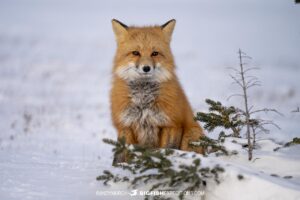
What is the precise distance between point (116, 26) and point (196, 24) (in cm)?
3670

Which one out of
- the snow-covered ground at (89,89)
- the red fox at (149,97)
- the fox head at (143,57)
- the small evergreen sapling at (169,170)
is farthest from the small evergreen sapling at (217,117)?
the small evergreen sapling at (169,170)

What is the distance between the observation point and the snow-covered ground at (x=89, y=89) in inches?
205

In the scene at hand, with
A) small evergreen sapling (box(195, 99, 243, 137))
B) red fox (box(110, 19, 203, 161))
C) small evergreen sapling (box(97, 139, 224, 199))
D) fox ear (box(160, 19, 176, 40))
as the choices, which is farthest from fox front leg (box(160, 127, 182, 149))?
small evergreen sapling (box(97, 139, 224, 199))

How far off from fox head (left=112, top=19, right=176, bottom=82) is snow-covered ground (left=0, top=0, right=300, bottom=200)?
142 centimetres

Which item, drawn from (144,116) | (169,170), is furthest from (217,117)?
(169,170)

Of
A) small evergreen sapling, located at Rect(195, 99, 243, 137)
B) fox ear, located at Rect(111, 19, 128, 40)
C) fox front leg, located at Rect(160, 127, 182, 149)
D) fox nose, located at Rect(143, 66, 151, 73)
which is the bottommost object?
fox front leg, located at Rect(160, 127, 182, 149)

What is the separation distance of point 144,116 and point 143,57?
847 millimetres

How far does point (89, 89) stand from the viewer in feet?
58.9

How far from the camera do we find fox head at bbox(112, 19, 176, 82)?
689cm

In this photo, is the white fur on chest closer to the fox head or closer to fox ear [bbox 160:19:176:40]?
the fox head

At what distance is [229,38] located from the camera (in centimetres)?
3469

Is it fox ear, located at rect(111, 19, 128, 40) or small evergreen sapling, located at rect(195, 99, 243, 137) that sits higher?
fox ear, located at rect(111, 19, 128, 40)

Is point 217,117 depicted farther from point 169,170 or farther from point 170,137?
point 169,170

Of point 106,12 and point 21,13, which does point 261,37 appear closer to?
point 106,12
